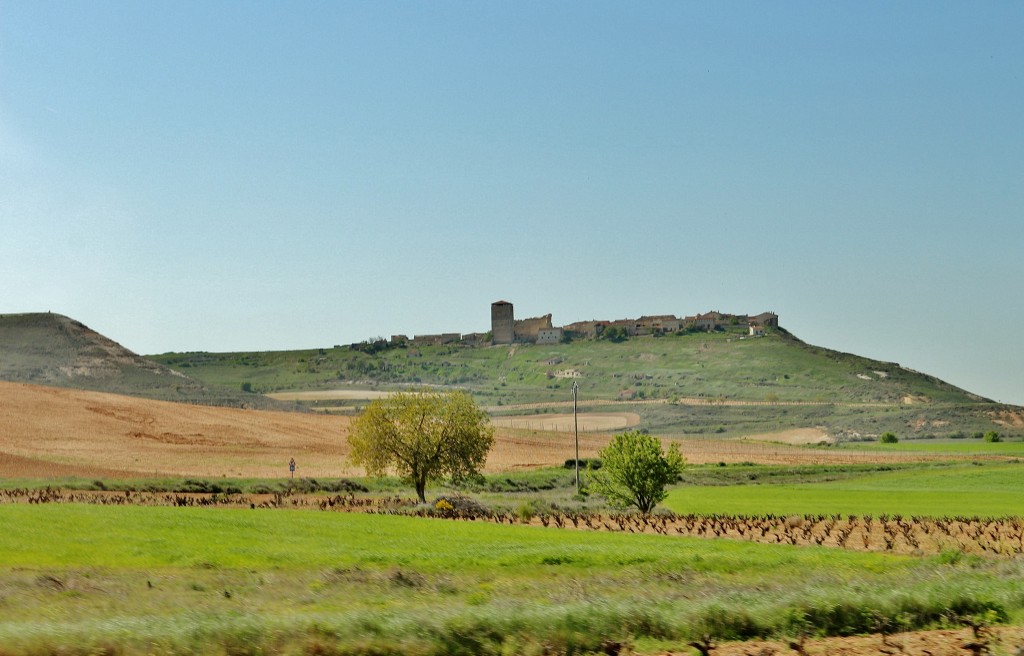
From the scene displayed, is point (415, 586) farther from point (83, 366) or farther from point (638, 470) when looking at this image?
point (83, 366)

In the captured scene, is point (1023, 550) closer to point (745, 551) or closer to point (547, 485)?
point (745, 551)

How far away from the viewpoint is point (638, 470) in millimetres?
54156

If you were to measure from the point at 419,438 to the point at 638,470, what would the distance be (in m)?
14.1

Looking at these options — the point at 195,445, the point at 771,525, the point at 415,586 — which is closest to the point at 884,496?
the point at 771,525

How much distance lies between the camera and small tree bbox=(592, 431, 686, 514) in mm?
54250

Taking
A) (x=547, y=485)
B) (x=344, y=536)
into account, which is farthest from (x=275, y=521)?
(x=547, y=485)

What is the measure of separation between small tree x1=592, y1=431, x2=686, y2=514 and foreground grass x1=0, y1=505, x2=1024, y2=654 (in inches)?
728

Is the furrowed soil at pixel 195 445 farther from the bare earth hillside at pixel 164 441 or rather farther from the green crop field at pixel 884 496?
the green crop field at pixel 884 496

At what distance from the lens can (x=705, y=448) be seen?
13125 centimetres

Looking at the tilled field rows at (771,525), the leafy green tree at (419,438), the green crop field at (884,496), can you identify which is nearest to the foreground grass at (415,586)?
the tilled field rows at (771,525)

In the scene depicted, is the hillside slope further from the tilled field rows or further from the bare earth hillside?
the tilled field rows

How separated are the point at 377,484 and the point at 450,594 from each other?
56224mm

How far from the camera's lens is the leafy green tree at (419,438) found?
6138 cm

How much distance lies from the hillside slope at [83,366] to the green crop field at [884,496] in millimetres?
102895
